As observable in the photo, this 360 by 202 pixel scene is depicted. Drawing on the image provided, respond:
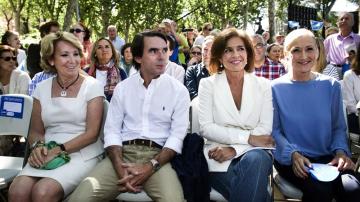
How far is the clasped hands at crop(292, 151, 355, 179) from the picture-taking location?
341cm

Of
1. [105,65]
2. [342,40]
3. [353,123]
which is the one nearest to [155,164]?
[353,123]

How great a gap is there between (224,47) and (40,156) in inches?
66.0

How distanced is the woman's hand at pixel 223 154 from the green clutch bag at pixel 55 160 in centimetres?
113

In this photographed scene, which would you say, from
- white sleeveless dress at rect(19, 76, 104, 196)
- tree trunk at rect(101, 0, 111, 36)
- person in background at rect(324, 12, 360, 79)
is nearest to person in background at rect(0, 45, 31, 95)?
white sleeveless dress at rect(19, 76, 104, 196)

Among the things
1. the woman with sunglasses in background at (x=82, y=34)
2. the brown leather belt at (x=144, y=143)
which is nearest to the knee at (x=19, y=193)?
the brown leather belt at (x=144, y=143)

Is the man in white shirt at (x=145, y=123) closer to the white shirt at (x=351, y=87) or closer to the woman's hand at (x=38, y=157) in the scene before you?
the woman's hand at (x=38, y=157)

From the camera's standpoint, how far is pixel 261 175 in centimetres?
323

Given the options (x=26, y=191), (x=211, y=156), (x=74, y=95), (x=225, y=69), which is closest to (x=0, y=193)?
(x=26, y=191)

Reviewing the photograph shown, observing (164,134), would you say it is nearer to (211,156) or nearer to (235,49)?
(211,156)

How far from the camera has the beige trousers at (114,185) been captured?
129 inches

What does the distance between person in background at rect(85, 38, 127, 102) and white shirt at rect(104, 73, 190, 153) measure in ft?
7.85

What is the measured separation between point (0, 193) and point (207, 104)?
1.84 meters

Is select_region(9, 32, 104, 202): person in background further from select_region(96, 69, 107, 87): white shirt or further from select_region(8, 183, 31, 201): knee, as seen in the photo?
select_region(96, 69, 107, 87): white shirt

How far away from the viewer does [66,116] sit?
3764 mm
